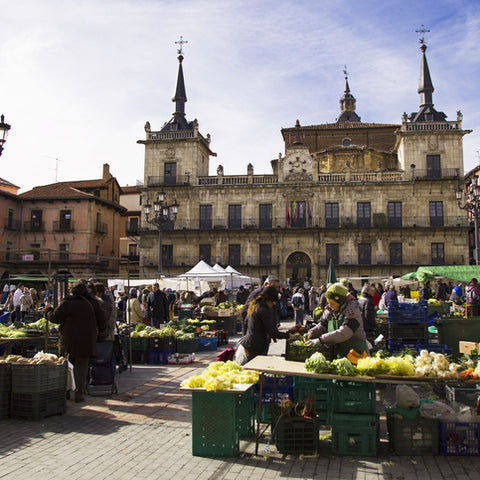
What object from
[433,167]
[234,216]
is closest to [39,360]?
[234,216]

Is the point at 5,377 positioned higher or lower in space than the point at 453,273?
lower

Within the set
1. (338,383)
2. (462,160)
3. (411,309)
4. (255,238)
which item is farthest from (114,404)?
(462,160)

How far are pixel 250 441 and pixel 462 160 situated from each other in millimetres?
35143

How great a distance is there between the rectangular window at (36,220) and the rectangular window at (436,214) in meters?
31.3

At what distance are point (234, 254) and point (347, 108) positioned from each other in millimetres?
22235

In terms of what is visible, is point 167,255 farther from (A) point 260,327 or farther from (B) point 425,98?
(A) point 260,327

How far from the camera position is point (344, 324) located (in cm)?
570

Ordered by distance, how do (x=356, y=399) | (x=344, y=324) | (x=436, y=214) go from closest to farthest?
(x=356, y=399)
(x=344, y=324)
(x=436, y=214)

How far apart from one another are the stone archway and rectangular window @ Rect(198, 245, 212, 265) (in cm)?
604

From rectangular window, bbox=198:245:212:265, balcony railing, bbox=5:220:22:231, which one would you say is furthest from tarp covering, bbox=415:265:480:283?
balcony railing, bbox=5:220:22:231

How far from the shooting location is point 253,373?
573 centimetres

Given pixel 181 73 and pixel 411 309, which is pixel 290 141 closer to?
pixel 181 73

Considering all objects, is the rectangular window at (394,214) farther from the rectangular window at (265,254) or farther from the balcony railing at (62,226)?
the balcony railing at (62,226)

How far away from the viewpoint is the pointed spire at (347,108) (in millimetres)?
49156
